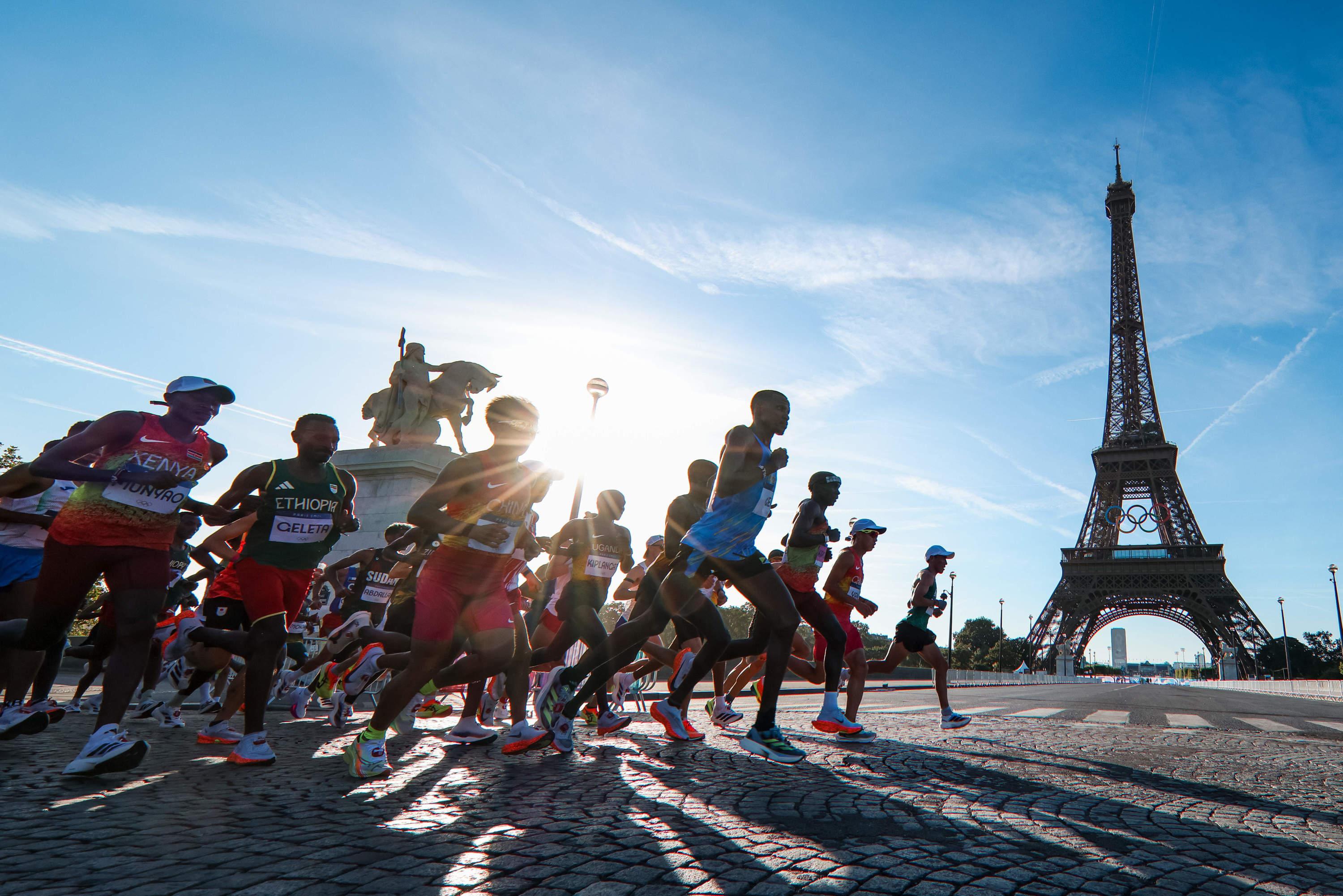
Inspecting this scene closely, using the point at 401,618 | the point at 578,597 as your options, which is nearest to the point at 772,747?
the point at 578,597

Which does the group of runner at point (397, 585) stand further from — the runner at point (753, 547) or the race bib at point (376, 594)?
the race bib at point (376, 594)

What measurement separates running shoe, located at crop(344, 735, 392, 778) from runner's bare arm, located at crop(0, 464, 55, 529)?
2.31 m

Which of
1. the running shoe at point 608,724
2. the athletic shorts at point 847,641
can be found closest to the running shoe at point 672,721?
the running shoe at point 608,724

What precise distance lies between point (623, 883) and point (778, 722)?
587cm

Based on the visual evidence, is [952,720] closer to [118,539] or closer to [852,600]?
[852,600]

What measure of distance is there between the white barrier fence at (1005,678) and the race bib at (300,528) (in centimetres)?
4043

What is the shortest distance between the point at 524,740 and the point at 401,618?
219cm

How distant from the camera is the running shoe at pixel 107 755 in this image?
3.53 meters

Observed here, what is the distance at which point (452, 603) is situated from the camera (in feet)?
13.5

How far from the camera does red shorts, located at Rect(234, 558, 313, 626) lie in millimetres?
4367

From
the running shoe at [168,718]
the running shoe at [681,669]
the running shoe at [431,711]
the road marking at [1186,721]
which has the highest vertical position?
the running shoe at [681,669]

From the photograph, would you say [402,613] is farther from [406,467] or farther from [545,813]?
[406,467]

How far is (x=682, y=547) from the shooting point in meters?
4.91

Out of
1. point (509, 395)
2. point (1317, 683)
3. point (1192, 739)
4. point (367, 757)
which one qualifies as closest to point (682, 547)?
point (509, 395)
